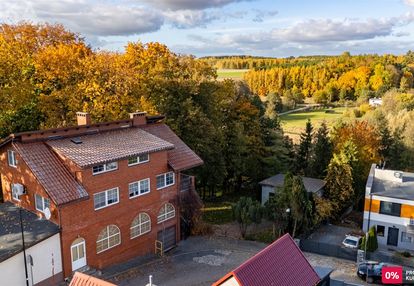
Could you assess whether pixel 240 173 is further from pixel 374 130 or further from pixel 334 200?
pixel 374 130

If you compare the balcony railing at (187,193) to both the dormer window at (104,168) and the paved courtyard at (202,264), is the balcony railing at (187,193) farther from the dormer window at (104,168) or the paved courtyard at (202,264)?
the dormer window at (104,168)

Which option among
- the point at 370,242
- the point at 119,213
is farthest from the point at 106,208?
the point at 370,242

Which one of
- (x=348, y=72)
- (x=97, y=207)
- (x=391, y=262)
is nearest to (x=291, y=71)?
(x=348, y=72)

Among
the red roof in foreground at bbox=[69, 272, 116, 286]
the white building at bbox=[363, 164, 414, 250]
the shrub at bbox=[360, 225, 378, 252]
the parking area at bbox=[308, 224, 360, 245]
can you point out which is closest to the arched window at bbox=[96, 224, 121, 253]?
the red roof in foreground at bbox=[69, 272, 116, 286]

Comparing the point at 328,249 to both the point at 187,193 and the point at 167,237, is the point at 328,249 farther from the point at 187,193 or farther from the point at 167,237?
the point at 167,237

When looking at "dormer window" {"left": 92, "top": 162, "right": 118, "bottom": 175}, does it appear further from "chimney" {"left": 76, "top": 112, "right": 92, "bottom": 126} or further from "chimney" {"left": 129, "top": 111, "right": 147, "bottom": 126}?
"chimney" {"left": 129, "top": 111, "right": 147, "bottom": 126}

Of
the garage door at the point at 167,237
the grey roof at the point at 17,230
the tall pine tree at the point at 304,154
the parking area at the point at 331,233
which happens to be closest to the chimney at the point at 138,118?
the garage door at the point at 167,237
